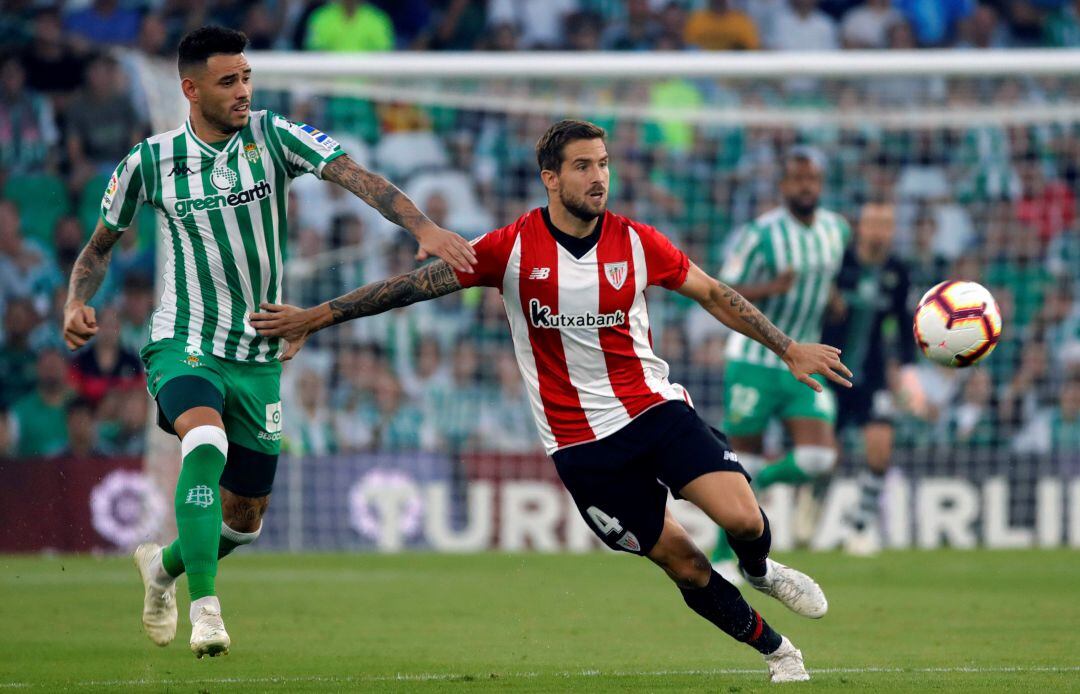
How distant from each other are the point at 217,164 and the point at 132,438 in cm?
827

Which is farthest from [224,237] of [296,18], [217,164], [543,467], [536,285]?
[296,18]

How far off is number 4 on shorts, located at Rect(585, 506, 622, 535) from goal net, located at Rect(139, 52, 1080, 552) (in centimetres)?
701

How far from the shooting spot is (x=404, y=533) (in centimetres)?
1544

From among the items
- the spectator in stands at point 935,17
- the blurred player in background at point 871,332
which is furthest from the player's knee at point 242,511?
the spectator in stands at point 935,17

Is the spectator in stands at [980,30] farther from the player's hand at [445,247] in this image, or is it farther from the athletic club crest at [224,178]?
the player's hand at [445,247]

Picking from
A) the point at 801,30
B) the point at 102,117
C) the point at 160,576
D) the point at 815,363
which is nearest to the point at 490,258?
the point at 815,363

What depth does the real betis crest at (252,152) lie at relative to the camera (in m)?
7.44

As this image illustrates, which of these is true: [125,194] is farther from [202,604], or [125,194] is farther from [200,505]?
[202,604]

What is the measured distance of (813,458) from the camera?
1176cm

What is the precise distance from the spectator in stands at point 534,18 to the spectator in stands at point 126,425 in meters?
6.97

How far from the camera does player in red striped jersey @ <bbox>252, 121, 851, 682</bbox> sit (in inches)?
273

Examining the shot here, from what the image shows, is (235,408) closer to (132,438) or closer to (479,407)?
(132,438)

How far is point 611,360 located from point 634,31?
43.5 ft

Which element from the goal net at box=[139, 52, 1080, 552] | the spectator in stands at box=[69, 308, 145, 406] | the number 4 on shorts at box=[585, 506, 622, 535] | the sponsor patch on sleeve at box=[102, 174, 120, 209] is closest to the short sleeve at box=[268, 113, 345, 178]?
the sponsor patch on sleeve at box=[102, 174, 120, 209]
